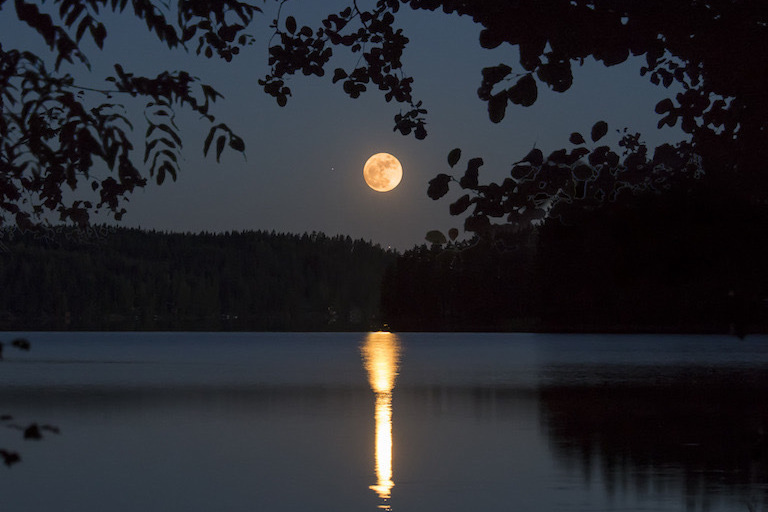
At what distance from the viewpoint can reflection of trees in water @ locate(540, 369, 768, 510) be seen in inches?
896

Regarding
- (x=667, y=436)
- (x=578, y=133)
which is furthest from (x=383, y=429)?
→ (x=578, y=133)

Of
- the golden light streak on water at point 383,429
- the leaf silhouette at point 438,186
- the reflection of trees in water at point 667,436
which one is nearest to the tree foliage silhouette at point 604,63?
the leaf silhouette at point 438,186

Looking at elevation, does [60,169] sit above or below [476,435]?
above

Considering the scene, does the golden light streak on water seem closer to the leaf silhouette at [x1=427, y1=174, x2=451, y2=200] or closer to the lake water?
the lake water

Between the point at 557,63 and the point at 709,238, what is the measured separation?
1.32 m

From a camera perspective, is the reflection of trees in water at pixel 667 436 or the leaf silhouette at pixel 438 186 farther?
the reflection of trees in water at pixel 667 436

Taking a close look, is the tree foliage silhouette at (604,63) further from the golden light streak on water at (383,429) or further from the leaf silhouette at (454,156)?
the golden light streak on water at (383,429)

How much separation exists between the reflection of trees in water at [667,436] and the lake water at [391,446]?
7 centimetres

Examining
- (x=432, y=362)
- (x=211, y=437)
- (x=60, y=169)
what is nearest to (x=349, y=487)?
(x=211, y=437)

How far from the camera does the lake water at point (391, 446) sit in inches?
851

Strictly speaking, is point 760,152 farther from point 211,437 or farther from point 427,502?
point 211,437

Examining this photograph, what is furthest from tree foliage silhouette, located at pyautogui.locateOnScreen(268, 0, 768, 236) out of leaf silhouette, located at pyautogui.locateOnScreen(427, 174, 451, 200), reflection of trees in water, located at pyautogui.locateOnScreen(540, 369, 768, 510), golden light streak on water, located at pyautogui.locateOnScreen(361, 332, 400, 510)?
golden light streak on water, located at pyautogui.locateOnScreen(361, 332, 400, 510)

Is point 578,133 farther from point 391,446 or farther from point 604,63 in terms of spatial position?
point 391,446

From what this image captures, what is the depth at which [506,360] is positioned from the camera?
350 feet
